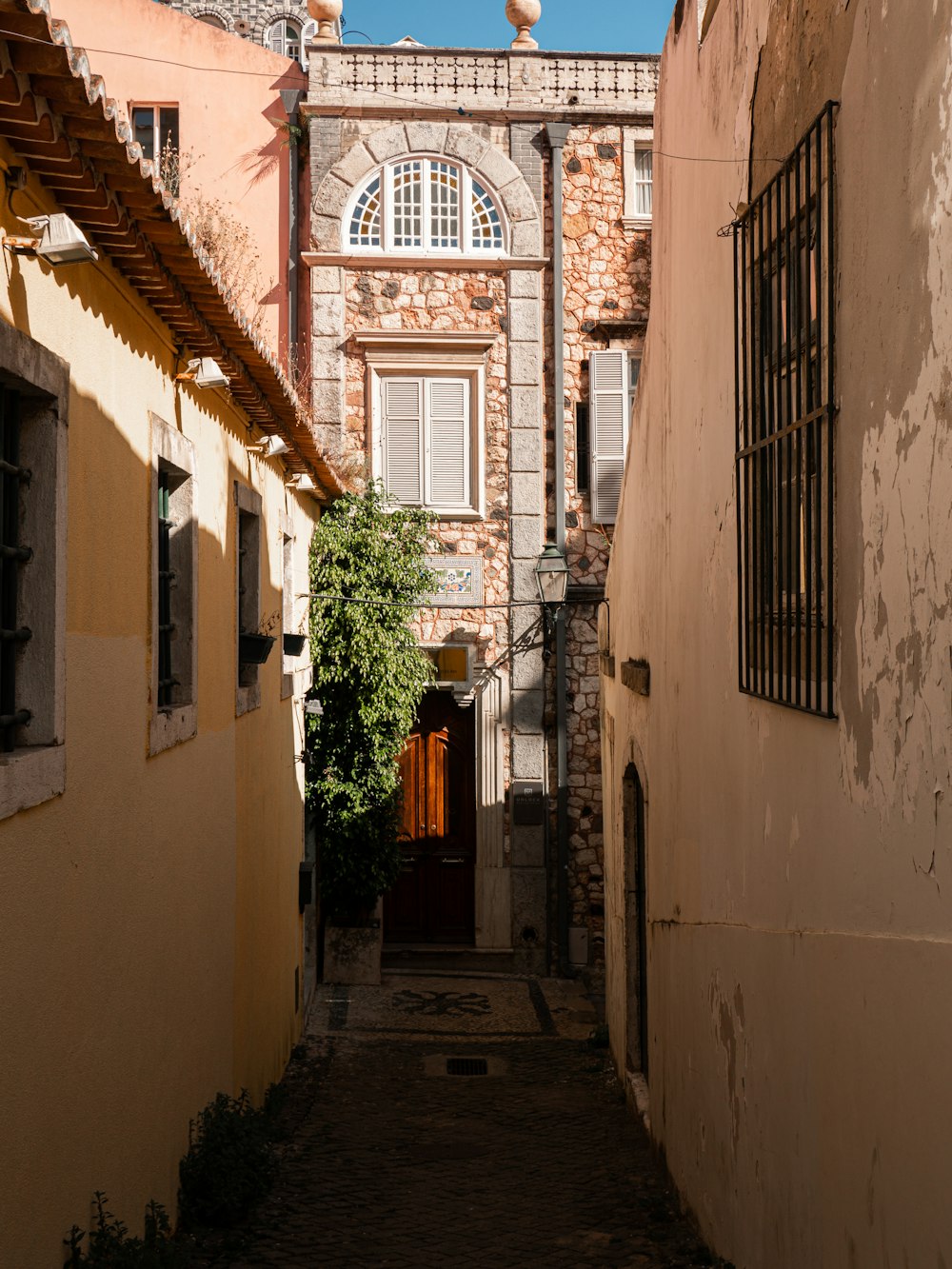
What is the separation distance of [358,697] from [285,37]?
1921cm

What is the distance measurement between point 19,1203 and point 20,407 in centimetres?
Answer: 239

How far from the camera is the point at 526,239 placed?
46.6 feet

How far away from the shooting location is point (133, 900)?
17.1ft

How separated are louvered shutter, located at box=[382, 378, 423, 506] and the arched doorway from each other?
588cm

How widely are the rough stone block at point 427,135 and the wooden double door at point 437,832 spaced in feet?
19.1

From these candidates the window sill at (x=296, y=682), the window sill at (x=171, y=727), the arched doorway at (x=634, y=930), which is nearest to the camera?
the window sill at (x=171, y=727)

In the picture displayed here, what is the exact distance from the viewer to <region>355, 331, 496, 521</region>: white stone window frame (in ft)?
46.3

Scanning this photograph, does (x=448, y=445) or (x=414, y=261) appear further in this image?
(x=448, y=445)

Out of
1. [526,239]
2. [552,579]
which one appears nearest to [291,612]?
[552,579]

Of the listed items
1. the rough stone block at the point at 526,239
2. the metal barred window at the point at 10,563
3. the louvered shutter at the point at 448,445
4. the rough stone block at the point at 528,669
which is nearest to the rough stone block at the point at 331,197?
the rough stone block at the point at 526,239

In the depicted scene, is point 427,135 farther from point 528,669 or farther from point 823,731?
point 823,731

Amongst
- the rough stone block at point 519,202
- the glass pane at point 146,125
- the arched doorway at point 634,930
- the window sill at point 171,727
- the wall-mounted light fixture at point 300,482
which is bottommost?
the arched doorway at point 634,930

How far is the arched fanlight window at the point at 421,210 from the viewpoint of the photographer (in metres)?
14.1

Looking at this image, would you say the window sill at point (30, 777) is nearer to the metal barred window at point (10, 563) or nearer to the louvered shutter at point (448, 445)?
the metal barred window at point (10, 563)
